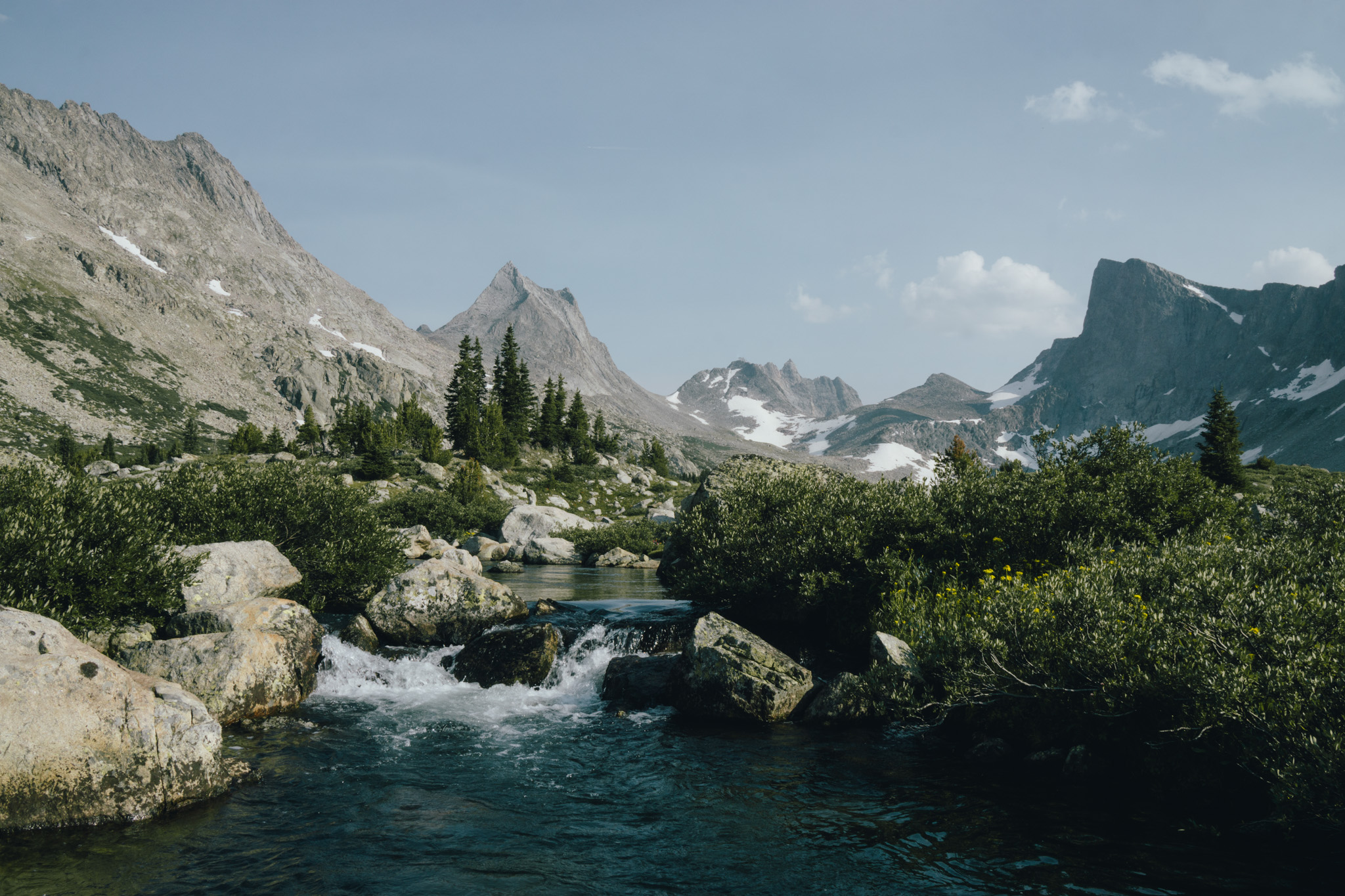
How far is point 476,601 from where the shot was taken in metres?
27.6

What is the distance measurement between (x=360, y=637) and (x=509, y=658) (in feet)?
18.9

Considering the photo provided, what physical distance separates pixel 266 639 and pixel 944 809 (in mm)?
17462

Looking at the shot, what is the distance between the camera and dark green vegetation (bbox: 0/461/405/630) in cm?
1717

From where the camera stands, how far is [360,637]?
25016 millimetres

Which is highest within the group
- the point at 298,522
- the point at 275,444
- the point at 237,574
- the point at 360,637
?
the point at 275,444

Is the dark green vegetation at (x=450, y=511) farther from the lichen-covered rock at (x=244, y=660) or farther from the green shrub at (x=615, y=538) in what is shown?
the lichen-covered rock at (x=244, y=660)

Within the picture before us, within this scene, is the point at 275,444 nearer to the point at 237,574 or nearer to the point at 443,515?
the point at 443,515

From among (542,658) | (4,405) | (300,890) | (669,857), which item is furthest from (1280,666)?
(4,405)

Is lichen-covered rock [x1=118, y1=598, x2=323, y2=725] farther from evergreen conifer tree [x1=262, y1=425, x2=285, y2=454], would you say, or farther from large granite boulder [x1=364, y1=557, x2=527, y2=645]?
evergreen conifer tree [x1=262, y1=425, x2=285, y2=454]

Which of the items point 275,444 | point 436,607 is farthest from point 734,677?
point 275,444

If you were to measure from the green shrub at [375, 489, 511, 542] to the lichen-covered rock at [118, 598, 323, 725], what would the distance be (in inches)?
1873

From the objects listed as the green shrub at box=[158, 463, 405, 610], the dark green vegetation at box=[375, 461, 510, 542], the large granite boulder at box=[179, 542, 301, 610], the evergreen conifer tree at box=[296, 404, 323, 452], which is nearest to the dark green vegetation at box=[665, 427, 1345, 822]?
the green shrub at box=[158, 463, 405, 610]

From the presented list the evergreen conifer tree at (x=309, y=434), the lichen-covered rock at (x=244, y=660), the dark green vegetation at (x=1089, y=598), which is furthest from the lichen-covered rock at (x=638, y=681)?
the evergreen conifer tree at (x=309, y=434)

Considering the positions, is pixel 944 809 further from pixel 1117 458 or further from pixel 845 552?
pixel 1117 458
